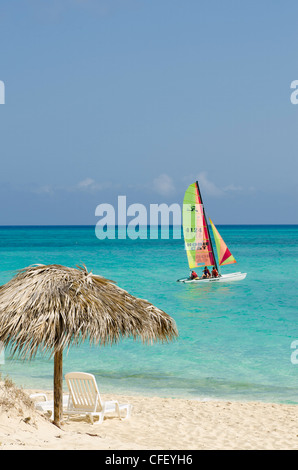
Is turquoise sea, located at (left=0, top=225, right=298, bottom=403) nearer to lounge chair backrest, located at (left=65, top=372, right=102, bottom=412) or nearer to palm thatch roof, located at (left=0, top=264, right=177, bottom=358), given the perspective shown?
palm thatch roof, located at (left=0, top=264, right=177, bottom=358)

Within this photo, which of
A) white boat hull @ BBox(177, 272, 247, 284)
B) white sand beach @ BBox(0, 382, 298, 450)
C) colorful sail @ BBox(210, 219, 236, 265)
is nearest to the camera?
white sand beach @ BBox(0, 382, 298, 450)

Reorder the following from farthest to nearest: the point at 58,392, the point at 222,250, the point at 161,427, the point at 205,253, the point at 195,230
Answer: the point at 222,250
the point at 205,253
the point at 195,230
the point at 161,427
the point at 58,392

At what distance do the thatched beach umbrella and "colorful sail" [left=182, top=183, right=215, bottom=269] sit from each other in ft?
79.3

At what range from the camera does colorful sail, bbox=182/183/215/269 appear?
1287 inches

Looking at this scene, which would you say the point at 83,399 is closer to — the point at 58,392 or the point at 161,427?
the point at 58,392

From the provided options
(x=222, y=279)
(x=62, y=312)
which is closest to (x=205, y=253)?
(x=222, y=279)

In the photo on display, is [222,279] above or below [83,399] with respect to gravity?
above

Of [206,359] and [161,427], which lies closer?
[161,427]

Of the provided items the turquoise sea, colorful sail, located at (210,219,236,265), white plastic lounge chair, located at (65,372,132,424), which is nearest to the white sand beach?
white plastic lounge chair, located at (65,372,132,424)

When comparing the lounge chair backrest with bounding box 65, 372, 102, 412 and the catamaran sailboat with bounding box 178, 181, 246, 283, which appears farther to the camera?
the catamaran sailboat with bounding box 178, 181, 246, 283

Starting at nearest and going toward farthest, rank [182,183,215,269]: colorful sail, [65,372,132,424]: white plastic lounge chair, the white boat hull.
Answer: [65,372,132,424]: white plastic lounge chair
[182,183,215,269]: colorful sail
the white boat hull

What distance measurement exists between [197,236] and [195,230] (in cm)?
53

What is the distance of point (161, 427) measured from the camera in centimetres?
911

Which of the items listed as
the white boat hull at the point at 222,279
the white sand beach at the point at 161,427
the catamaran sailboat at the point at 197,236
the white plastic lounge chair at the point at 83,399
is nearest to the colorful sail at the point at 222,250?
the catamaran sailboat at the point at 197,236
